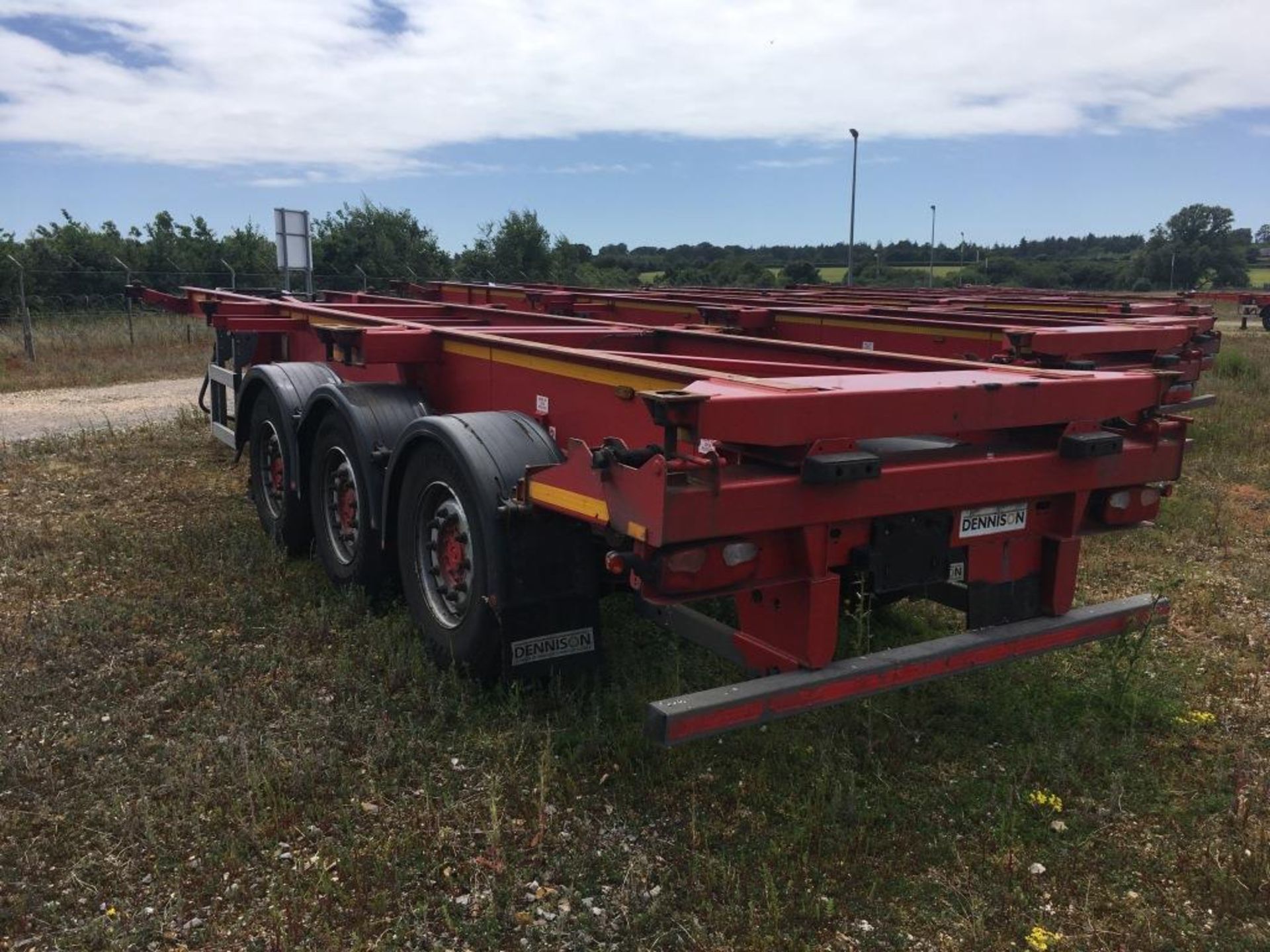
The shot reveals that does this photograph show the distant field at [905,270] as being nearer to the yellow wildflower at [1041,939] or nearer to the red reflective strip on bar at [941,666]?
the red reflective strip on bar at [941,666]

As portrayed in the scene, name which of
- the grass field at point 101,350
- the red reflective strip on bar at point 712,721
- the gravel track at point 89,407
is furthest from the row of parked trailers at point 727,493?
the grass field at point 101,350

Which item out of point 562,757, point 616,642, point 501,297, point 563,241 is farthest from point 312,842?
point 563,241

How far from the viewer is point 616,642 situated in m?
4.66

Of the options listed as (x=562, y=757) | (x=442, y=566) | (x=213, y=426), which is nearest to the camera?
(x=562, y=757)

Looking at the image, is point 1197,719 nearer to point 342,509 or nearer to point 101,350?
point 342,509

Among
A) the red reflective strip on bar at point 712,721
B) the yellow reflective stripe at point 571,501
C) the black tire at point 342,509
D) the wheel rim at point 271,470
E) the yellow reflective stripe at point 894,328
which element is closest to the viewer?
the red reflective strip on bar at point 712,721

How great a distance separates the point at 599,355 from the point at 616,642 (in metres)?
1.55

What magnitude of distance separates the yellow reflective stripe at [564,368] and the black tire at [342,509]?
72 cm

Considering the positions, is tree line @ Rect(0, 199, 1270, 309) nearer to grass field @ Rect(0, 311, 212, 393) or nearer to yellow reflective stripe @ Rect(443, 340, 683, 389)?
grass field @ Rect(0, 311, 212, 393)

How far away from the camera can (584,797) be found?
135 inches

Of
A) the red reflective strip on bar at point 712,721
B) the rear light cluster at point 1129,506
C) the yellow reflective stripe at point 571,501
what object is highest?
the yellow reflective stripe at point 571,501

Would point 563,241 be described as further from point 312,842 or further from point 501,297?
point 312,842

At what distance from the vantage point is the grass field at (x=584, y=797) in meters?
2.83

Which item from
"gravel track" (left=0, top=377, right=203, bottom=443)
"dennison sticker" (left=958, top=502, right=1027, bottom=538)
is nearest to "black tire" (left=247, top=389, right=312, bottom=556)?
"dennison sticker" (left=958, top=502, right=1027, bottom=538)
